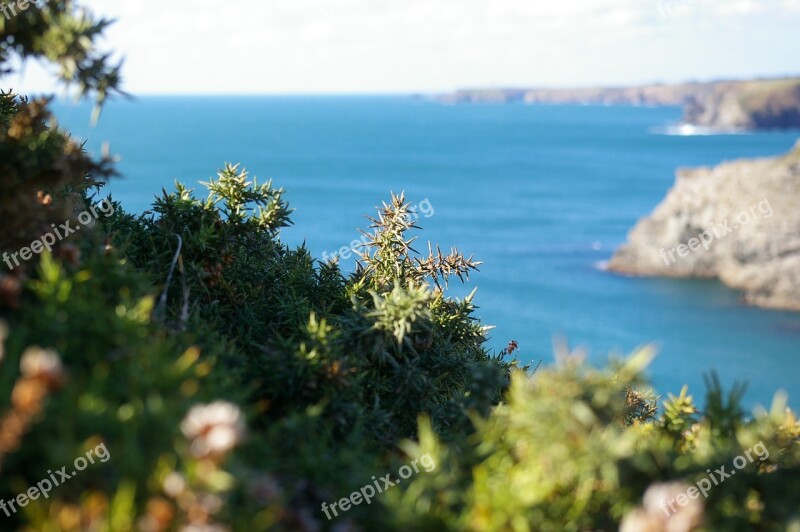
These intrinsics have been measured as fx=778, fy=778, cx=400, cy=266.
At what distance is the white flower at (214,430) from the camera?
10.7 ft

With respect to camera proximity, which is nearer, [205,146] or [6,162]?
[6,162]

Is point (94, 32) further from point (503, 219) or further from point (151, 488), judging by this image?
point (503, 219)

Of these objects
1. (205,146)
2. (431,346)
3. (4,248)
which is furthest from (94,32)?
(205,146)

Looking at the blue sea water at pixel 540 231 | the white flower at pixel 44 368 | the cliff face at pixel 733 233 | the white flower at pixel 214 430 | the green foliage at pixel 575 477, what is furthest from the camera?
the cliff face at pixel 733 233

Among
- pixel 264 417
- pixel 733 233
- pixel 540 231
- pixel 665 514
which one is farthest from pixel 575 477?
pixel 540 231

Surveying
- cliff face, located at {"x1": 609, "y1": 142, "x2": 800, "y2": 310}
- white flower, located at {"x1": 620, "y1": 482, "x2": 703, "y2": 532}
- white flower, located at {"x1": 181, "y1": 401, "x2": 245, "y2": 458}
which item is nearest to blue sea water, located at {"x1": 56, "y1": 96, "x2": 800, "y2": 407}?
cliff face, located at {"x1": 609, "y1": 142, "x2": 800, "y2": 310}

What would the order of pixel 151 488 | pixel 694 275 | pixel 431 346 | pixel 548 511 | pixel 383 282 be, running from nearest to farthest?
pixel 151 488
pixel 548 511
pixel 431 346
pixel 383 282
pixel 694 275

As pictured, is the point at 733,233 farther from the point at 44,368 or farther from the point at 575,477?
the point at 44,368

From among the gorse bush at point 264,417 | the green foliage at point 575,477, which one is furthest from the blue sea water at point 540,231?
the green foliage at point 575,477

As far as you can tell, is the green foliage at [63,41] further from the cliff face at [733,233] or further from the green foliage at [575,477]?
the cliff face at [733,233]

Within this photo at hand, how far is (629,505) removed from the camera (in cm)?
401

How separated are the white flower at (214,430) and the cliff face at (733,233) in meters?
94.8

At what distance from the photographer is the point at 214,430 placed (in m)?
3.31

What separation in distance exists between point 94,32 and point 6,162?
1034 mm
